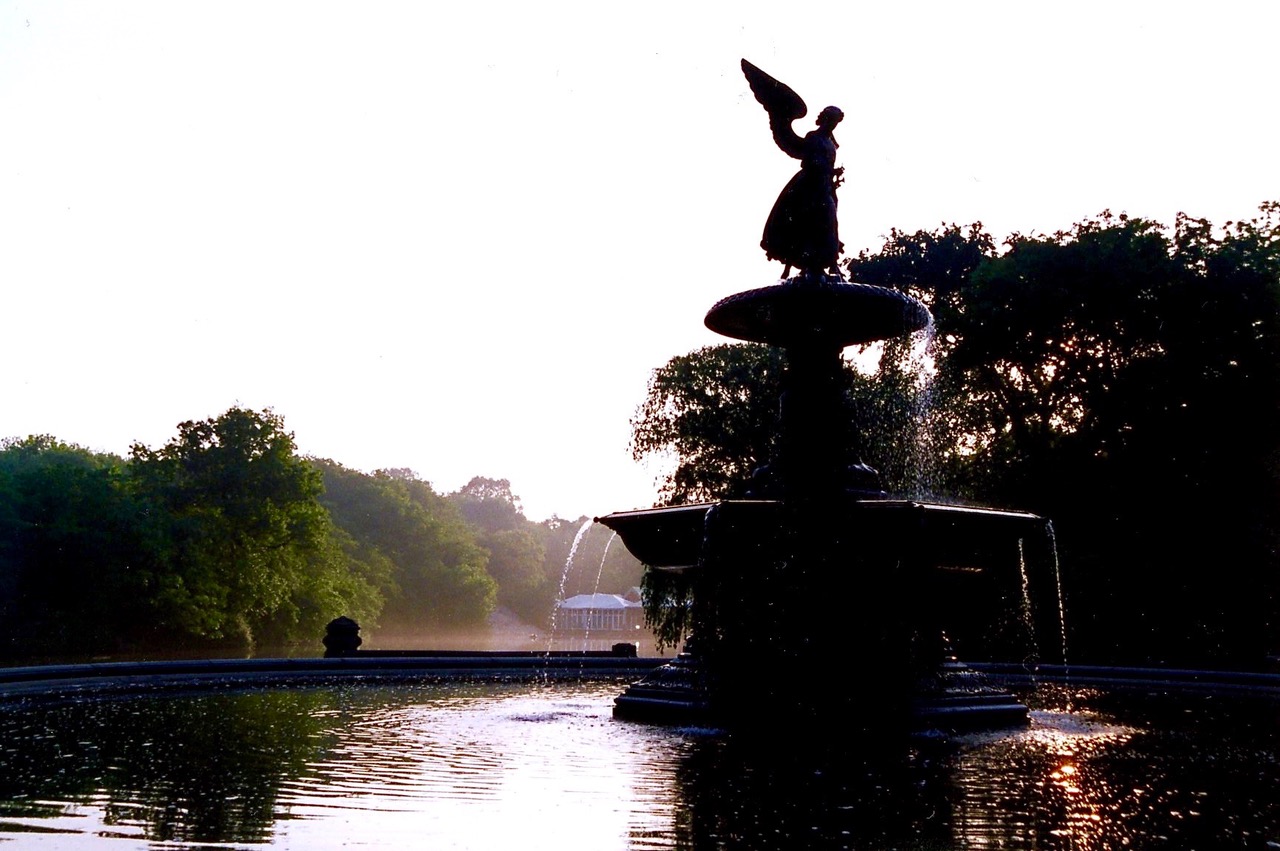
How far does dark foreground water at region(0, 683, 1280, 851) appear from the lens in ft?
15.1

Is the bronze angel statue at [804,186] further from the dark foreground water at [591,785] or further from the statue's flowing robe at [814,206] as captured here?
the dark foreground water at [591,785]

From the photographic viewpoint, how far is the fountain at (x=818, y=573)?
921 cm

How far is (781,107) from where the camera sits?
1166 centimetres

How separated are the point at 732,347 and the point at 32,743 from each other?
25.5 metres

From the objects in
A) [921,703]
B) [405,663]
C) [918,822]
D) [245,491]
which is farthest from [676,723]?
[245,491]

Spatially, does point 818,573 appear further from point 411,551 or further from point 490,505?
point 490,505

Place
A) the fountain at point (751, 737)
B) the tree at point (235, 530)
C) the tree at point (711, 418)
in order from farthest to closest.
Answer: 1. the tree at point (235, 530)
2. the tree at point (711, 418)
3. the fountain at point (751, 737)

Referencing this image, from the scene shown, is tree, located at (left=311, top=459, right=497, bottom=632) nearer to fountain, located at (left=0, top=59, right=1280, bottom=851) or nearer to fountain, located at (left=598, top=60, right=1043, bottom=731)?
fountain, located at (left=0, top=59, right=1280, bottom=851)

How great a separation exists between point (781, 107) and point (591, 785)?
27.1ft

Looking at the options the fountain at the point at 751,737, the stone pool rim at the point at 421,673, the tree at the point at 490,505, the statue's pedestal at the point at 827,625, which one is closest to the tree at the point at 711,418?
the stone pool rim at the point at 421,673

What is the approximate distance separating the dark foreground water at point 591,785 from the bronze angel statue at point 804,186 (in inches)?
213

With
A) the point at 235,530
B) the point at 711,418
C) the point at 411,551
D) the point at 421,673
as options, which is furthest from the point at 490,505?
the point at 421,673

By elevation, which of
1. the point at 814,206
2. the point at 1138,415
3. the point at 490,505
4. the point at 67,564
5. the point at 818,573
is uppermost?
the point at 490,505

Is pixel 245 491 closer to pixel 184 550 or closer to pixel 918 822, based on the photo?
pixel 184 550
